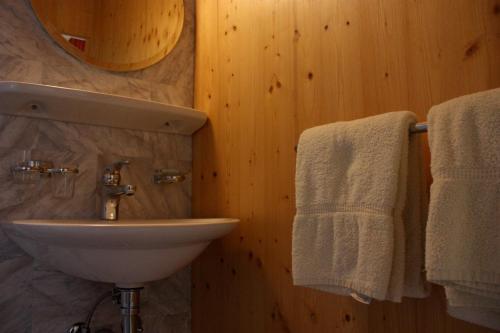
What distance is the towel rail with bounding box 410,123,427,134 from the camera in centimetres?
74

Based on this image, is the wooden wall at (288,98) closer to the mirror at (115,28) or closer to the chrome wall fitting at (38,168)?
the mirror at (115,28)

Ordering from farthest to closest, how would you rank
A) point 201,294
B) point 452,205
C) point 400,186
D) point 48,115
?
point 201,294, point 48,115, point 400,186, point 452,205

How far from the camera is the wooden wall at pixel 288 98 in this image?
79 cm

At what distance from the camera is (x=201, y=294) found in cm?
149

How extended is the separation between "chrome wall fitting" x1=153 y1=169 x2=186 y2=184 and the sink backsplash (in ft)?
0.10

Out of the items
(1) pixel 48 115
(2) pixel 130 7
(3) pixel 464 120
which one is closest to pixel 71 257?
(1) pixel 48 115

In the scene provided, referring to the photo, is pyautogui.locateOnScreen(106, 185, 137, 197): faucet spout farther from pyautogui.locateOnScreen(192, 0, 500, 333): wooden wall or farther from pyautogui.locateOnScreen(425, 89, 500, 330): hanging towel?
pyautogui.locateOnScreen(425, 89, 500, 330): hanging towel

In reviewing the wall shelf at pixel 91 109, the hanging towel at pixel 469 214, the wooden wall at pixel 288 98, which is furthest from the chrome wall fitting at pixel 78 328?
the hanging towel at pixel 469 214

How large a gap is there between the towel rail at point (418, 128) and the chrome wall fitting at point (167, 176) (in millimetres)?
882

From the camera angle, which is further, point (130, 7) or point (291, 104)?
point (130, 7)

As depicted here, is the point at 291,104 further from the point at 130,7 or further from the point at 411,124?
the point at 130,7

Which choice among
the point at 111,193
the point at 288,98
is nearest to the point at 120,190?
the point at 111,193

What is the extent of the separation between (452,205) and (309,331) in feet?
1.92

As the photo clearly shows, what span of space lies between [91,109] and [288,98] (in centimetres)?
68
